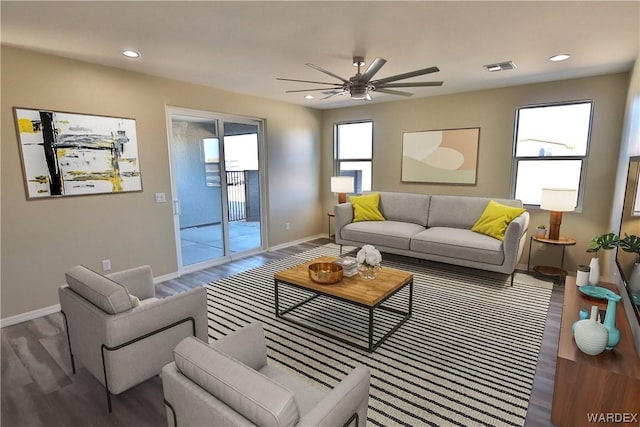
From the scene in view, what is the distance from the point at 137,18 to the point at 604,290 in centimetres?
393

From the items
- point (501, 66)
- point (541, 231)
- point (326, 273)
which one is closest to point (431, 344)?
point (326, 273)

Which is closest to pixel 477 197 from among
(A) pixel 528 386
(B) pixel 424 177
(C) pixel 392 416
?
(B) pixel 424 177

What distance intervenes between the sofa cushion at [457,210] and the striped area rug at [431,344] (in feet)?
2.81

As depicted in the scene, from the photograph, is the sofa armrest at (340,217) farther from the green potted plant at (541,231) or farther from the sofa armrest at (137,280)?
the sofa armrest at (137,280)

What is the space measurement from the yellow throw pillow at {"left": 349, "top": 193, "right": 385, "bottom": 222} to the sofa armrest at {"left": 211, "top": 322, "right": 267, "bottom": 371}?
3.56 m

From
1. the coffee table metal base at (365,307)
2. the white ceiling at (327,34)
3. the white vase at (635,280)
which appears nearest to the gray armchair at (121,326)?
the coffee table metal base at (365,307)

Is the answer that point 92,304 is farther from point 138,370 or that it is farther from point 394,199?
point 394,199

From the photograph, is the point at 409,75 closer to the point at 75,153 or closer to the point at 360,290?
the point at 360,290

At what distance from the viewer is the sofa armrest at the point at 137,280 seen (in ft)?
7.86

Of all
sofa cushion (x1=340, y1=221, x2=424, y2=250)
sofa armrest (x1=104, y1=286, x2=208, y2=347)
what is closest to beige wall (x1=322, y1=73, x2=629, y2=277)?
sofa cushion (x1=340, y1=221, x2=424, y2=250)

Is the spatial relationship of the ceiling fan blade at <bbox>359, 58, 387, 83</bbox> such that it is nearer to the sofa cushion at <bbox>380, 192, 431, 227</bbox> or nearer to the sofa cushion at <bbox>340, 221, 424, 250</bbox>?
the sofa cushion at <bbox>340, 221, 424, 250</bbox>

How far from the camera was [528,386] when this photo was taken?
6.81 ft

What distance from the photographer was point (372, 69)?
258cm

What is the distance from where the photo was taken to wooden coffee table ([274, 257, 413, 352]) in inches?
96.2
